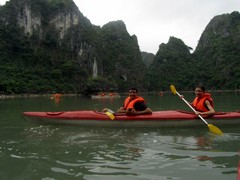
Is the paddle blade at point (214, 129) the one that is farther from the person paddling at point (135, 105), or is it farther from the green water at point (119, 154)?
the person paddling at point (135, 105)

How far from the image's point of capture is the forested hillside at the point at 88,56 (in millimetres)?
78188

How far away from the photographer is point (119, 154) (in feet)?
19.2

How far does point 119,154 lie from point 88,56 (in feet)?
287

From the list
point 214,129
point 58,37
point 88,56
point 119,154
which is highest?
point 58,37

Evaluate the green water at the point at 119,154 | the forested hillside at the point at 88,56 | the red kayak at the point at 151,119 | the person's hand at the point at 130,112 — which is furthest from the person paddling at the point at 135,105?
the forested hillside at the point at 88,56

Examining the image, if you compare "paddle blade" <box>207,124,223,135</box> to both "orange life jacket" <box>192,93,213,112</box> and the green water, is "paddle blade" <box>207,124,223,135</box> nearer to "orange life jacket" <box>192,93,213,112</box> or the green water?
the green water

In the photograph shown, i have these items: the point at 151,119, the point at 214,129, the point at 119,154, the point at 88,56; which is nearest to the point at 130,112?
the point at 151,119

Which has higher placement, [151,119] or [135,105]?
[135,105]

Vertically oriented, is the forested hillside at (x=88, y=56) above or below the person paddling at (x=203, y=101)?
above

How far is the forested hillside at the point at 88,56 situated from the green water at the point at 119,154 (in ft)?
168

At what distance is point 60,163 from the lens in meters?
5.22

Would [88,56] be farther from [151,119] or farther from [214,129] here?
[214,129]

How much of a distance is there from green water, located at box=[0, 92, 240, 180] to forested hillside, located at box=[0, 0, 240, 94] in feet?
168

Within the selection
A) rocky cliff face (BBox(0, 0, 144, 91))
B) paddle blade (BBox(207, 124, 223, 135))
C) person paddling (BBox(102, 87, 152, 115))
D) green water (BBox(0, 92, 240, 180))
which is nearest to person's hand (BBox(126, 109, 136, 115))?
person paddling (BBox(102, 87, 152, 115))
